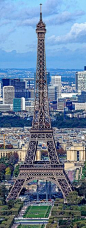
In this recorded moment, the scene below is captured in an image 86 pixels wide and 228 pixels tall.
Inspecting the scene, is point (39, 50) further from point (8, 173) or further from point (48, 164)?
point (8, 173)

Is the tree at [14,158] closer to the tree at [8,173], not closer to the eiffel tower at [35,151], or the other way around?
the tree at [8,173]

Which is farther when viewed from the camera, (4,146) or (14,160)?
(4,146)

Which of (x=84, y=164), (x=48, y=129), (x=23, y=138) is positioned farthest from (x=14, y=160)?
(x=48, y=129)

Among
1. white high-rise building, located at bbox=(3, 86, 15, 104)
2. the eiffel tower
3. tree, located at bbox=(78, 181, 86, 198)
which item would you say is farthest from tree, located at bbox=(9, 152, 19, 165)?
white high-rise building, located at bbox=(3, 86, 15, 104)

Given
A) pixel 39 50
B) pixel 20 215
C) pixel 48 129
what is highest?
pixel 39 50

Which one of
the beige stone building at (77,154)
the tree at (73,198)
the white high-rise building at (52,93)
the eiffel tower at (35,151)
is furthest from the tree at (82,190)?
the white high-rise building at (52,93)

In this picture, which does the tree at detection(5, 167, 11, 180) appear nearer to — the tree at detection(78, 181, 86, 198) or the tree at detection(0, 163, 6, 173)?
the tree at detection(0, 163, 6, 173)

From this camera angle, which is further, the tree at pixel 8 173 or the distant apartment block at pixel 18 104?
the distant apartment block at pixel 18 104
